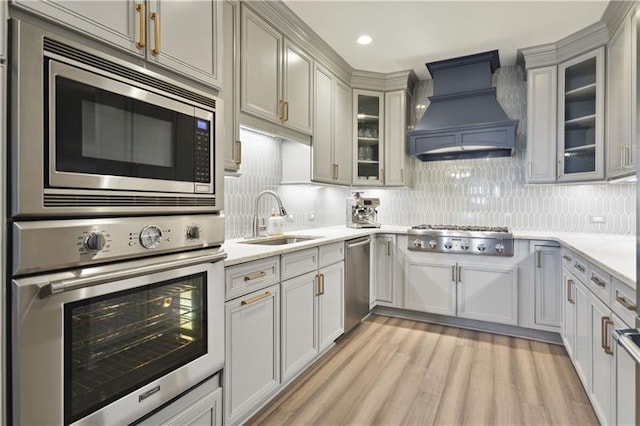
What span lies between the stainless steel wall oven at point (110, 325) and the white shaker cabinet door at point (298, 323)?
661 mm

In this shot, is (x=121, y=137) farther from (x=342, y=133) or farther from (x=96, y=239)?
(x=342, y=133)

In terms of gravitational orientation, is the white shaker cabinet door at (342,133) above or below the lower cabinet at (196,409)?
above

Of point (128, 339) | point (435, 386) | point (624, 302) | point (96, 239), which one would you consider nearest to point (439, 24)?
point (624, 302)

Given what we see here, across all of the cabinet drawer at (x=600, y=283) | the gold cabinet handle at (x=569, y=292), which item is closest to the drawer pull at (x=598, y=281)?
the cabinet drawer at (x=600, y=283)

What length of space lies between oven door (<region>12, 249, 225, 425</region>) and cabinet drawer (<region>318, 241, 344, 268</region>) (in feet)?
3.76

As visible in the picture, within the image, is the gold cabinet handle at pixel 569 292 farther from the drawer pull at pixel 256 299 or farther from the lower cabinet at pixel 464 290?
the drawer pull at pixel 256 299

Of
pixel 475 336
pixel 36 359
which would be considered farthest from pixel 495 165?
pixel 36 359

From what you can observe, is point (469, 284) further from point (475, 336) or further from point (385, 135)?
point (385, 135)

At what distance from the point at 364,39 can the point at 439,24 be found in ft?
2.08

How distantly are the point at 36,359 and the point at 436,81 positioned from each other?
154 inches

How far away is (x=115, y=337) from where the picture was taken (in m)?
1.19

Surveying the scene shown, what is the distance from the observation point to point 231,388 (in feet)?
5.70

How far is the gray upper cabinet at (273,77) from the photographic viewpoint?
2.30 m

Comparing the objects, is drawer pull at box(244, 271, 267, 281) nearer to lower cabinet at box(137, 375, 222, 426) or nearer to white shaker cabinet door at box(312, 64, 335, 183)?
lower cabinet at box(137, 375, 222, 426)
